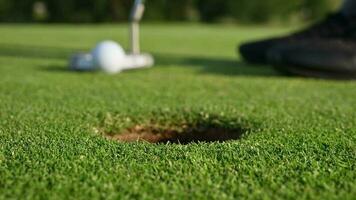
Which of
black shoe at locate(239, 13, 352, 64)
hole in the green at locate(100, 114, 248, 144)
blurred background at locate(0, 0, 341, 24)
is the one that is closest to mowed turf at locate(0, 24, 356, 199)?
hole in the green at locate(100, 114, 248, 144)

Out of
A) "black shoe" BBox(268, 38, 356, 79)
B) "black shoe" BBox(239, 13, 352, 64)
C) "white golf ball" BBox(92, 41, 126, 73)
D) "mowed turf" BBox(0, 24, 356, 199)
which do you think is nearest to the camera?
"mowed turf" BBox(0, 24, 356, 199)

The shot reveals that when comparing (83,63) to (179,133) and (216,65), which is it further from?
(179,133)

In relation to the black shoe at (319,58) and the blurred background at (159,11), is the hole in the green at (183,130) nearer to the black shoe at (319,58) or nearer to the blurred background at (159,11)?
the black shoe at (319,58)

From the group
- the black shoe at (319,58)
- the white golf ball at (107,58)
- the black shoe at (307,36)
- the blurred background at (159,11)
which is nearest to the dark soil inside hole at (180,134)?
the black shoe at (319,58)

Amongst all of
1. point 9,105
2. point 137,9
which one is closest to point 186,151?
point 9,105

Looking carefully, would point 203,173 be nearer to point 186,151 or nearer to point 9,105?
point 186,151

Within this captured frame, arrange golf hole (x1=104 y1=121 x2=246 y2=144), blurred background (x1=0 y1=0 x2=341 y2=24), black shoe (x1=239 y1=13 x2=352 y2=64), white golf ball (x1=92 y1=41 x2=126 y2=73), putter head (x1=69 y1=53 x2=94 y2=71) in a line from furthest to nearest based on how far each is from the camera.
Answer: blurred background (x1=0 y1=0 x2=341 y2=24), black shoe (x1=239 y1=13 x2=352 y2=64), putter head (x1=69 y1=53 x2=94 y2=71), white golf ball (x1=92 y1=41 x2=126 y2=73), golf hole (x1=104 y1=121 x2=246 y2=144)

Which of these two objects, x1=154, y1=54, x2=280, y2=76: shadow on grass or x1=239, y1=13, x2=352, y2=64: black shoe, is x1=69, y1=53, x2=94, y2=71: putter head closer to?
x1=154, y1=54, x2=280, y2=76: shadow on grass
